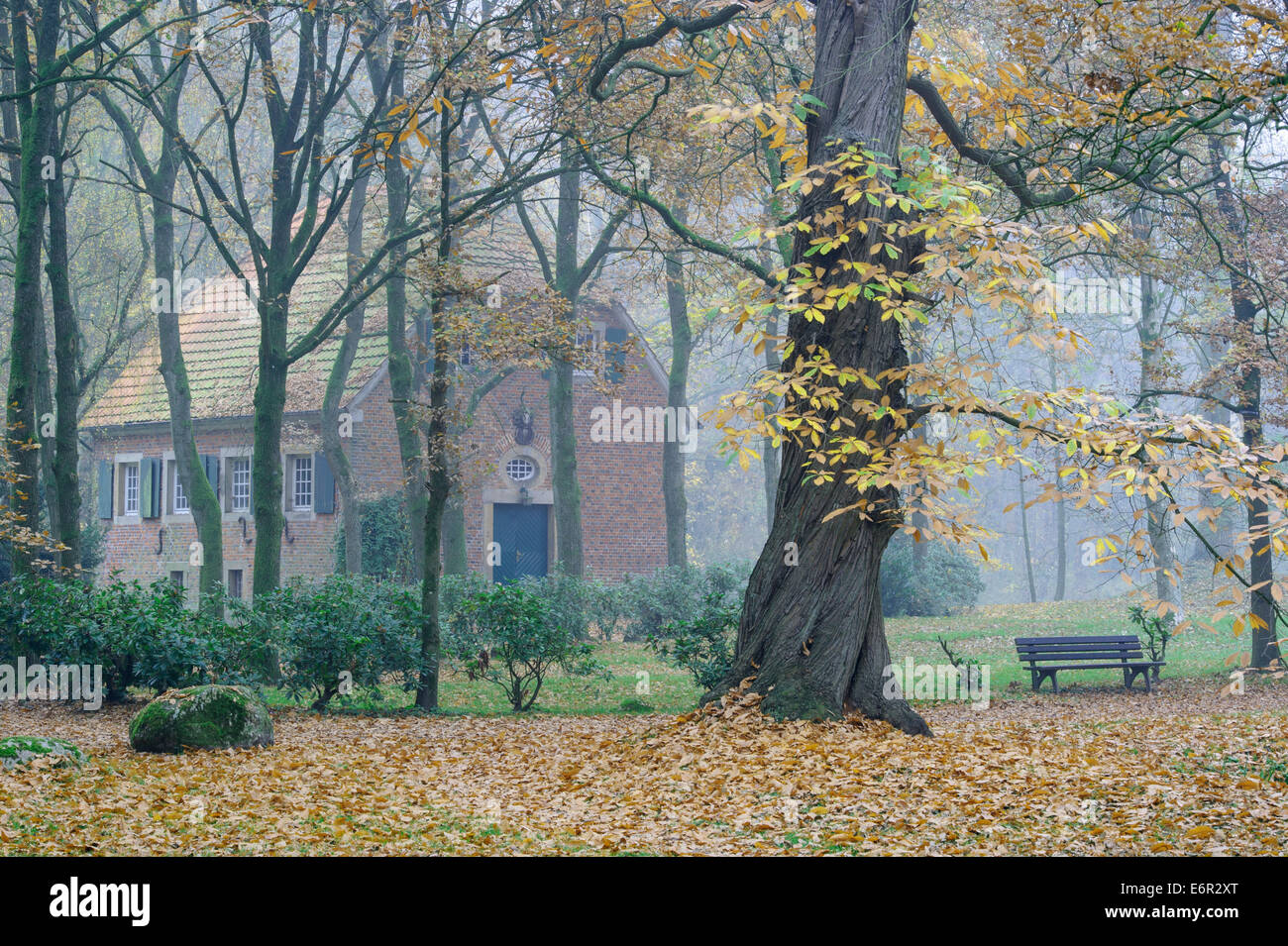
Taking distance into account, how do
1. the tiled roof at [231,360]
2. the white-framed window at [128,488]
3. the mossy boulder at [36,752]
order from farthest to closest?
the white-framed window at [128,488]
the tiled roof at [231,360]
the mossy boulder at [36,752]

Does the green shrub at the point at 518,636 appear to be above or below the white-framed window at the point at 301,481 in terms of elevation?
below

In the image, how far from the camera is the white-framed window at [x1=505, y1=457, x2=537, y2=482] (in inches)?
1030

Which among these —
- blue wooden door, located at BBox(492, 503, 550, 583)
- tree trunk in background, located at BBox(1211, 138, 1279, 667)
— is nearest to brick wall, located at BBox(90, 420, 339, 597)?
blue wooden door, located at BBox(492, 503, 550, 583)

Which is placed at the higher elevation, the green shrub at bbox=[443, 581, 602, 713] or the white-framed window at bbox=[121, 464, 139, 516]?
the white-framed window at bbox=[121, 464, 139, 516]

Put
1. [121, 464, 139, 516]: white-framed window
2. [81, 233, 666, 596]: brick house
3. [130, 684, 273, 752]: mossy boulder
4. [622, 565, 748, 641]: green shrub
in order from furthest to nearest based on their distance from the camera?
[121, 464, 139, 516]: white-framed window, [81, 233, 666, 596]: brick house, [622, 565, 748, 641]: green shrub, [130, 684, 273, 752]: mossy boulder

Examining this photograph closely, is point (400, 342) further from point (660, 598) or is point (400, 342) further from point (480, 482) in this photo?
point (660, 598)

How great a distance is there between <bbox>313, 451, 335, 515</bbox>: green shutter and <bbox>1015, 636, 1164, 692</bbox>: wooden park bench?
14.8 m

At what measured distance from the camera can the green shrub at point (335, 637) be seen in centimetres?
1233

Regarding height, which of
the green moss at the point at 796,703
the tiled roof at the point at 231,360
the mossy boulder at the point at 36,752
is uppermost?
the tiled roof at the point at 231,360

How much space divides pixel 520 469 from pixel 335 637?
14.2 m

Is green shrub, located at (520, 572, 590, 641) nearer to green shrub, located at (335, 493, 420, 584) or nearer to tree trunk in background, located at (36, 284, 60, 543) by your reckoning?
green shrub, located at (335, 493, 420, 584)

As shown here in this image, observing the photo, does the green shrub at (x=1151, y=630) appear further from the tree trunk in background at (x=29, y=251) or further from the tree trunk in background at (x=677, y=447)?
the tree trunk in background at (x=29, y=251)

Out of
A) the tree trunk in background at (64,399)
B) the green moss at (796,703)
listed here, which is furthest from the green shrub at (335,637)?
the green moss at (796,703)

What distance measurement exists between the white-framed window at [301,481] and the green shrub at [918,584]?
42.9 feet
